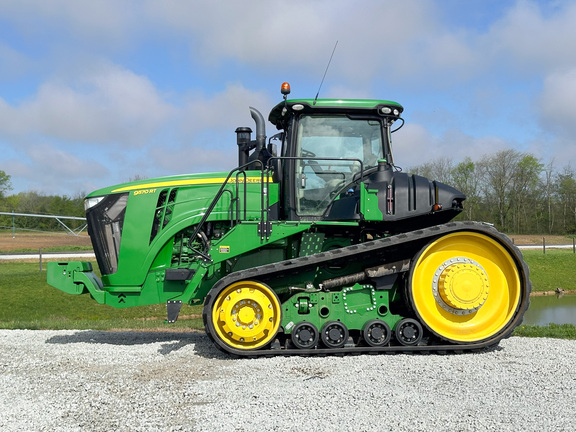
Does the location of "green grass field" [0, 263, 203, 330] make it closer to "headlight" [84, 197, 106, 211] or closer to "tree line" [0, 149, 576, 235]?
"headlight" [84, 197, 106, 211]

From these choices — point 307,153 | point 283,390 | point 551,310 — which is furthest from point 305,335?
point 551,310

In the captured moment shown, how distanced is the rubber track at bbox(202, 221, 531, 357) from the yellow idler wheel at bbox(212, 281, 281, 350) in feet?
0.31

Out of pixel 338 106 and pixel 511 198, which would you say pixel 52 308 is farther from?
pixel 511 198

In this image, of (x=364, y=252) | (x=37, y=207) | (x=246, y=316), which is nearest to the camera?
(x=246, y=316)

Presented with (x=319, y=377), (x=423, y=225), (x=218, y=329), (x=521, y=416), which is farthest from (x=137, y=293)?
(x=521, y=416)

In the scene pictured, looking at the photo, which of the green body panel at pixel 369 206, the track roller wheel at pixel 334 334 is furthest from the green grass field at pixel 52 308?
the green body panel at pixel 369 206

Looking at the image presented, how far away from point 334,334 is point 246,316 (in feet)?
3.42

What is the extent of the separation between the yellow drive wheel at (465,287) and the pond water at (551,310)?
782 centimetres

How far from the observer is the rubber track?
20.5ft

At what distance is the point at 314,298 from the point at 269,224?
105cm

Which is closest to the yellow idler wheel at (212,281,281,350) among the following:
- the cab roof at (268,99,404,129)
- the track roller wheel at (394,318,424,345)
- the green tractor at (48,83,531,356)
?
the green tractor at (48,83,531,356)

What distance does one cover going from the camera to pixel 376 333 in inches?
251

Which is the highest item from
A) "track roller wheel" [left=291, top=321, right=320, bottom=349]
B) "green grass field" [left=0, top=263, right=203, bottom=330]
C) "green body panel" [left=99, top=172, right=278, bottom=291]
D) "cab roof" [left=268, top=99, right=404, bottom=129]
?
"cab roof" [left=268, top=99, right=404, bottom=129]

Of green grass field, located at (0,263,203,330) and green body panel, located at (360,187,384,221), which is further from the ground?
green body panel, located at (360,187,384,221)
